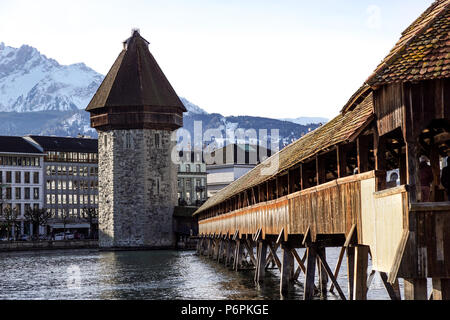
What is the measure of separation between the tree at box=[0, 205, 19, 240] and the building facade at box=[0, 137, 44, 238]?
42 centimetres

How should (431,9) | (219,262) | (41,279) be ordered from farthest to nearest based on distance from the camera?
1. (219,262)
2. (41,279)
3. (431,9)

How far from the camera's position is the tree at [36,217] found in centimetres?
10400

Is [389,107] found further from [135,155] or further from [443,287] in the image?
[135,155]

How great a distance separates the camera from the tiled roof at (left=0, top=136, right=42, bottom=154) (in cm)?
10900

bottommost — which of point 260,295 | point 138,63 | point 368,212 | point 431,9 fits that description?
point 260,295

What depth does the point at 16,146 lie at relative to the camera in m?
111

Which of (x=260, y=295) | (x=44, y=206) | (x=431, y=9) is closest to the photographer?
(x=431, y=9)

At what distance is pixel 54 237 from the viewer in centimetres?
10412

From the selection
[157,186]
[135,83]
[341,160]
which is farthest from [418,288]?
[135,83]

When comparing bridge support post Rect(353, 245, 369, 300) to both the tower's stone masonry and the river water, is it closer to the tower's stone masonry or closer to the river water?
the river water
